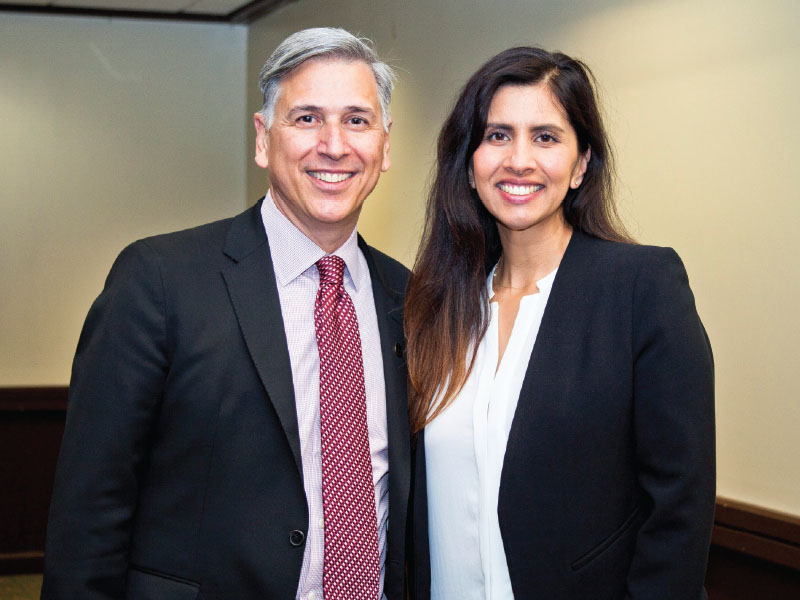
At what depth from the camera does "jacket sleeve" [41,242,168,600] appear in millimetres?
1562

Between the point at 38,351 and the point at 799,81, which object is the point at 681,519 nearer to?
the point at 799,81

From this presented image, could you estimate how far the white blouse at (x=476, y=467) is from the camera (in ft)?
5.69

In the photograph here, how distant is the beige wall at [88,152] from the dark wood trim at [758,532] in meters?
4.05

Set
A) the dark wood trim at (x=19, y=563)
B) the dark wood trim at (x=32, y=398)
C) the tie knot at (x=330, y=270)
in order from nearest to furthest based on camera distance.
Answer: the tie knot at (x=330, y=270) < the dark wood trim at (x=19, y=563) < the dark wood trim at (x=32, y=398)

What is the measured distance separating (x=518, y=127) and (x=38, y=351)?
4.53 metres

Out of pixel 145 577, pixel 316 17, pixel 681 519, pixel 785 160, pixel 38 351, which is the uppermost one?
pixel 316 17

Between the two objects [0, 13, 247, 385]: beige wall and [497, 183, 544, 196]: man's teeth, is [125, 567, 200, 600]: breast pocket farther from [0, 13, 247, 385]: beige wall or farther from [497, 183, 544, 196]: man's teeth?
[0, 13, 247, 385]: beige wall

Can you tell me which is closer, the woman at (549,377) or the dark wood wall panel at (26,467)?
the woman at (549,377)

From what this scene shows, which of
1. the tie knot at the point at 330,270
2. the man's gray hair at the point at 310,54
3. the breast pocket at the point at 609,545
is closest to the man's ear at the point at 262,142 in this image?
the man's gray hair at the point at 310,54

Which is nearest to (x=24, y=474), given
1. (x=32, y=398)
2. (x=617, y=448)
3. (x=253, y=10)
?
(x=32, y=398)

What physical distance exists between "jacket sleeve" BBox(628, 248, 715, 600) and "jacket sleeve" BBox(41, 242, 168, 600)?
2.79 ft

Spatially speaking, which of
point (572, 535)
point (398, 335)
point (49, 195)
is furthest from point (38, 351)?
point (572, 535)

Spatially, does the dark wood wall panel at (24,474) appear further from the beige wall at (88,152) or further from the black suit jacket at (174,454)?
the black suit jacket at (174,454)

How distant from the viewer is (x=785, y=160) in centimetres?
256
